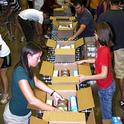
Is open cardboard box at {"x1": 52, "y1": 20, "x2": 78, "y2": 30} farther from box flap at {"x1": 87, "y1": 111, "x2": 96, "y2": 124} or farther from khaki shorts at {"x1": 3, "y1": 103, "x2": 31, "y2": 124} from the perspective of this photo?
box flap at {"x1": 87, "y1": 111, "x2": 96, "y2": 124}

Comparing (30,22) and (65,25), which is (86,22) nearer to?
(65,25)

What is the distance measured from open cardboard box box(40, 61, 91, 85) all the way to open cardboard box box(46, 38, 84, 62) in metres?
0.11

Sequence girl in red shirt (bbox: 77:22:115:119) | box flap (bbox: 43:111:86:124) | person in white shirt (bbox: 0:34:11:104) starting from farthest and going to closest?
person in white shirt (bbox: 0:34:11:104)
girl in red shirt (bbox: 77:22:115:119)
box flap (bbox: 43:111:86:124)

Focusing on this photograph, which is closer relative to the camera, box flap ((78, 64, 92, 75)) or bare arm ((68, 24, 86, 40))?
box flap ((78, 64, 92, 75))

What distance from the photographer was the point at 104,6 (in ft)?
19.7

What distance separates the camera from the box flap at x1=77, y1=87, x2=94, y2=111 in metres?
2.55

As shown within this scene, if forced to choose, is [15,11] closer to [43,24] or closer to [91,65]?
[43,24]

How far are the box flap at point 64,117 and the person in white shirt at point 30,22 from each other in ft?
12.2

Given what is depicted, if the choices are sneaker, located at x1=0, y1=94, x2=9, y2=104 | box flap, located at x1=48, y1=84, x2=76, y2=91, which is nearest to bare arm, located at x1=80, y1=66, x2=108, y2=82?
box flap, located at x1=48, y1=84, x2=76, y2=91

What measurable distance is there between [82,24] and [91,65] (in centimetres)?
100

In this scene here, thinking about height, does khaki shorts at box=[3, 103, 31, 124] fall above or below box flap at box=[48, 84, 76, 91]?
below

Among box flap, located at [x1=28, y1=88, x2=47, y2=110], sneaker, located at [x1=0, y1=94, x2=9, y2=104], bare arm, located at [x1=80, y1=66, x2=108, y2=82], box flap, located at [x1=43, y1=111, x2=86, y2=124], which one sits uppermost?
bare arm, located at [x1=80, y1=66, x2=108, y2=82]

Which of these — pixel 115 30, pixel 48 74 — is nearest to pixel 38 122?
pixel 48 74

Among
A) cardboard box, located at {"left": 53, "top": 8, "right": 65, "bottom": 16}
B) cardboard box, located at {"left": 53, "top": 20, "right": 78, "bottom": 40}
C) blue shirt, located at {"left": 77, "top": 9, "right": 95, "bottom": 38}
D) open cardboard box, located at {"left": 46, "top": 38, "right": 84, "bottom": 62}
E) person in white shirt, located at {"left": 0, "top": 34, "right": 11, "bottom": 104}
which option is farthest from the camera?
cardboard box, located at {"left": 53, "top": 8, "right": 65, "bottom": 16}
